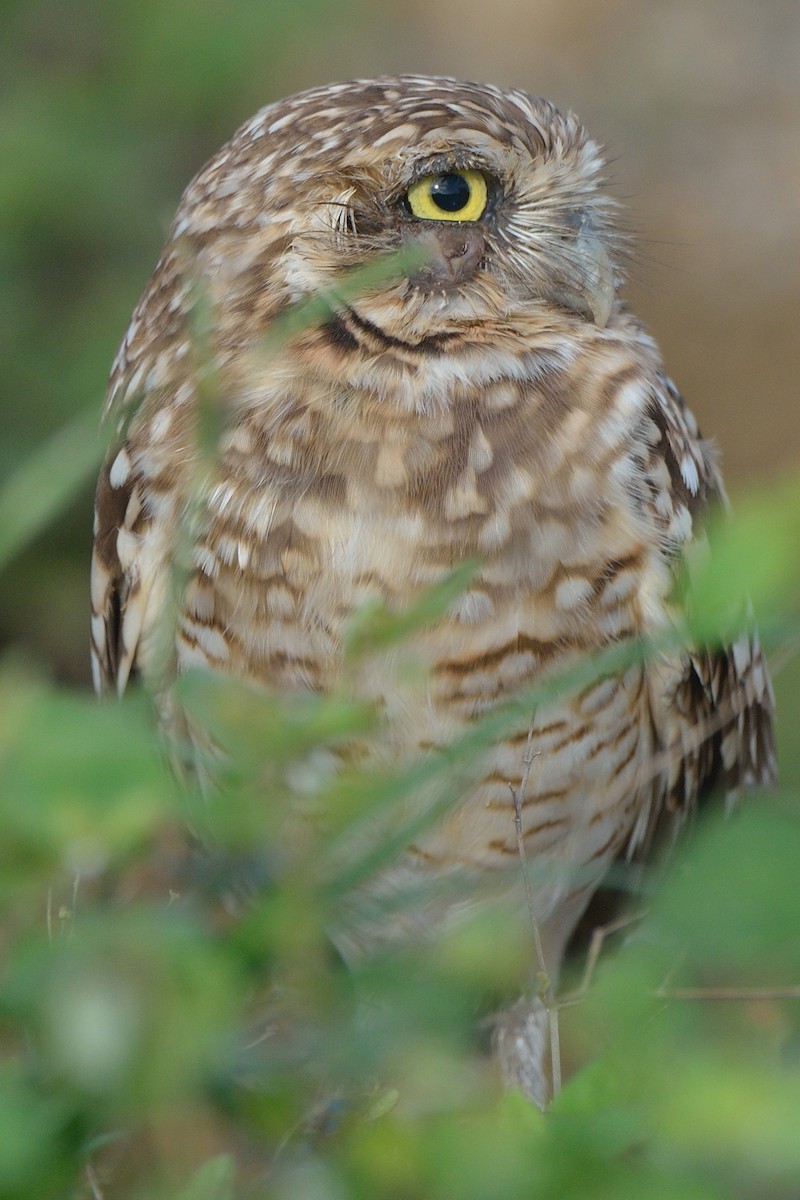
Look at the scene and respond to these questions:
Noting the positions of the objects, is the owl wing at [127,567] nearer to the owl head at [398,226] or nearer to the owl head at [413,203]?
the owl head at [398,226]

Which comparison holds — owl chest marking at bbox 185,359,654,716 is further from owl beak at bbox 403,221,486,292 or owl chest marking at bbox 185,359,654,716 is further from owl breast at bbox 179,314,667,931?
owl beak at bbox 403,221,486,292

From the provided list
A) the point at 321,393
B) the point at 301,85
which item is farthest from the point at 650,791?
the point at 301,85

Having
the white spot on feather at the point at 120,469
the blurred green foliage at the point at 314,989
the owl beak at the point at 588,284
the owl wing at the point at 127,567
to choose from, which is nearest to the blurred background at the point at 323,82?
the owl wing at the point at 127,567

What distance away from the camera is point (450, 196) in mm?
1843

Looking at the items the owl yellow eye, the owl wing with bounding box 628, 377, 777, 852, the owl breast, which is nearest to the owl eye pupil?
the owl yellow eye

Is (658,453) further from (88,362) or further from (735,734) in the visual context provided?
(88,362)

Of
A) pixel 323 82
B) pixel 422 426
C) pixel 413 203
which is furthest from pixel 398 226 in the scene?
pixel 323 82

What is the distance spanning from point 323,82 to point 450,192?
3.97m

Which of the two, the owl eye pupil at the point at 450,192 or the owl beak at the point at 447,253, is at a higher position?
the owl eye pupil at the point at 450,192

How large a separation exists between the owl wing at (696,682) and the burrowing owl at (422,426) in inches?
0.4

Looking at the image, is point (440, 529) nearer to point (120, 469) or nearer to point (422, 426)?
point (422, 426)

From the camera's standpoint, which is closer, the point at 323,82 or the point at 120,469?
the point at 120,469

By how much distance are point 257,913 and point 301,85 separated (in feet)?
17.2

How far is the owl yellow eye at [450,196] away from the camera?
1813 millimetres
